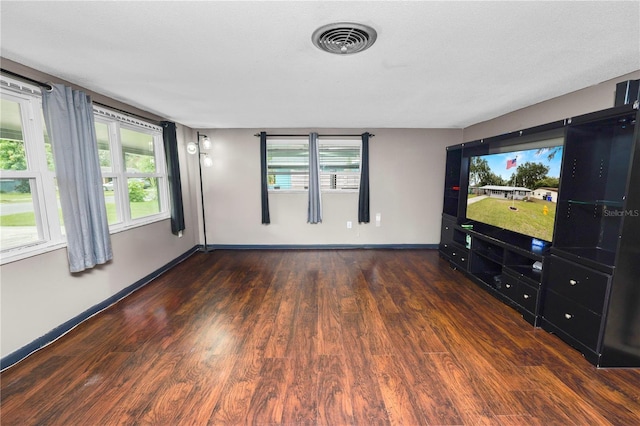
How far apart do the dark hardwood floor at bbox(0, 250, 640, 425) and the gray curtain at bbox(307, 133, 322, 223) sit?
1924 mm

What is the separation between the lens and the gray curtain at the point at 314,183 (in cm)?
453

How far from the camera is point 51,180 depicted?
86.7 inches

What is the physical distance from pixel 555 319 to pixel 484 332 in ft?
1.93

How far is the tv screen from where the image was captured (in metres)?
2.40

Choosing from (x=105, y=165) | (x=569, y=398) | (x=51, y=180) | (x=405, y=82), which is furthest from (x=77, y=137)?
(x=569, y=398)

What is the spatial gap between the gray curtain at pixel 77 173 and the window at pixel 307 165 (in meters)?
2.63

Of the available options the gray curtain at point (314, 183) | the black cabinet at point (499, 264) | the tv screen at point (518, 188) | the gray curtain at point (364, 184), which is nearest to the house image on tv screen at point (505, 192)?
the tv screen at point (518, 188)

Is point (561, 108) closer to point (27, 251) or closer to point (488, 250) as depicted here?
point (488, 250)

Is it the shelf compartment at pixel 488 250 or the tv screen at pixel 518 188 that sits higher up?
the tv screen at pixel 518 188

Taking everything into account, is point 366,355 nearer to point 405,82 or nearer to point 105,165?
point 405,82

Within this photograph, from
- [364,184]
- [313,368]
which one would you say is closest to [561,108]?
[364,184]

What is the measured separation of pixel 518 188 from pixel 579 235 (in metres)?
0.75

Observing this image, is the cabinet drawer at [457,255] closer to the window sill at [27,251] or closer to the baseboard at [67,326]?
the baseboard at [67,326]

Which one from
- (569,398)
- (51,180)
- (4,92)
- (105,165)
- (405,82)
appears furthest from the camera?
(105,165)
